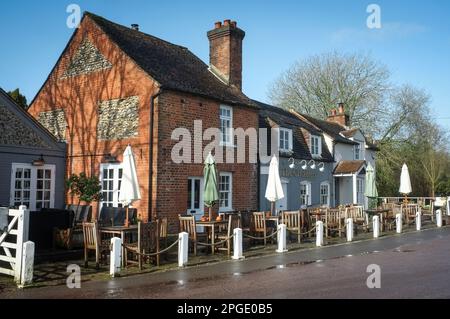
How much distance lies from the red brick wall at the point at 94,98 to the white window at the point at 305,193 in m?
11.0

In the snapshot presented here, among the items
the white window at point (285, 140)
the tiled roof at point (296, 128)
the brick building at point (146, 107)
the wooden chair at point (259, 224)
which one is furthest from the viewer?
the white window at point (285, 140)

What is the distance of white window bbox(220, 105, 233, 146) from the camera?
1912 cm

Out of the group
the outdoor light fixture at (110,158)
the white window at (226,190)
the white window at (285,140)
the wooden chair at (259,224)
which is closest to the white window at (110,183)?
the outdoor light fixture at (110,158)

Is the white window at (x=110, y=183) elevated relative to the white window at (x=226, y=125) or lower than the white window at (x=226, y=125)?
lower

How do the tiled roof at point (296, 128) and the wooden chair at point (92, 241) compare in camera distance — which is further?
the tiled roof at point (296, 128)

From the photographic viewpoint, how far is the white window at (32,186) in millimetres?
15789

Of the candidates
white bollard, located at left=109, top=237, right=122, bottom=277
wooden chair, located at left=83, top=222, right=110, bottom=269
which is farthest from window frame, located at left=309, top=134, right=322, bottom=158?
white bollard, located at left=109, top=237, right=122, bottom=277

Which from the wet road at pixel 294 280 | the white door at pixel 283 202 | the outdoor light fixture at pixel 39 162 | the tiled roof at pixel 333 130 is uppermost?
the tiled roof at pixel 333 130

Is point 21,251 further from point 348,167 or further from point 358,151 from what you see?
point 358,151

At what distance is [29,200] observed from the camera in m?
16.2

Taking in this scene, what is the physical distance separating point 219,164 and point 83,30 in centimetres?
826

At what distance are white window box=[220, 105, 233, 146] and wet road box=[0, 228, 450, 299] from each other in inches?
286

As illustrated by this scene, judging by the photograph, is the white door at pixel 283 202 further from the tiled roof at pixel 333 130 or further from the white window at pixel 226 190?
the tiled roof at pixel 333 130
